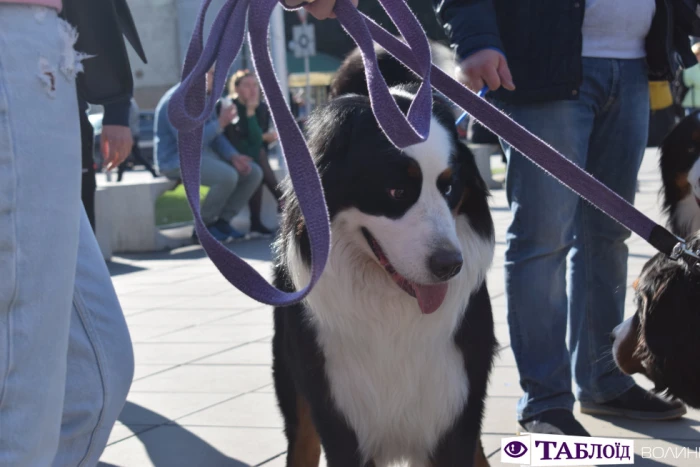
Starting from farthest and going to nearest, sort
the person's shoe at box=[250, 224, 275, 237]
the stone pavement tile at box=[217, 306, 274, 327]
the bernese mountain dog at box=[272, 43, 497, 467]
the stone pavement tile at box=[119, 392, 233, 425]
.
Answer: the person's shoe at box=[250, 224, 275, 237] < the stone pavement tile at box=[217, 306, 274, 327] < the stone pavement tile at box=[119, 392, 233, 425] < the bernese mountain dog at box=[272, 43, 497, 467]

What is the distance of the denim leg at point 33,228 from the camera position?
1.58 metres

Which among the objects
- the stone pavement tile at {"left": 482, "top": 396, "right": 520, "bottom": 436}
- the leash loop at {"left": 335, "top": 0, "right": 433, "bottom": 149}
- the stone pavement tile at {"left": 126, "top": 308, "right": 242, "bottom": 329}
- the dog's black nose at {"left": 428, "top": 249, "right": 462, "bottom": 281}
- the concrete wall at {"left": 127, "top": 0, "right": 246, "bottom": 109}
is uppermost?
the leash loop at {"left": 335, "top": 0, "right": 433, "bottom": 149}

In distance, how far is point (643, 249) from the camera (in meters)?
7.72

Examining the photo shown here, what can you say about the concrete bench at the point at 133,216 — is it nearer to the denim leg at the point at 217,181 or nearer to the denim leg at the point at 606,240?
the denim leg at the point at 217,181

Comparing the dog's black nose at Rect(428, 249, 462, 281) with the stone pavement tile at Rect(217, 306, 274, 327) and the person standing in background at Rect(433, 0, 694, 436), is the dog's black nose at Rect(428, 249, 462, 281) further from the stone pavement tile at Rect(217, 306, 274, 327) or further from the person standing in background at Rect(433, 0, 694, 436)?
the stone pavement tile at Rect(217, 306, 274, 327)

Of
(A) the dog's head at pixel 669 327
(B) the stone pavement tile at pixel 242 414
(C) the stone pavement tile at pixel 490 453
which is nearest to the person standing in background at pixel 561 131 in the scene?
(C) the stone pavement tile at pixel 490 453

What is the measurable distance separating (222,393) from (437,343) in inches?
70.9

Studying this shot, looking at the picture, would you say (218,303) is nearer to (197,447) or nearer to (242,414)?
(242,414)

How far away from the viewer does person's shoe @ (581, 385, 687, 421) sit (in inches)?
139

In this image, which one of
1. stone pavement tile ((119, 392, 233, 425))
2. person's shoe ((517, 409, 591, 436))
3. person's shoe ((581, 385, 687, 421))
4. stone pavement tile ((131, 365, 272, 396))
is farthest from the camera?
stone pavement tile ((131, 365, 272, 396))

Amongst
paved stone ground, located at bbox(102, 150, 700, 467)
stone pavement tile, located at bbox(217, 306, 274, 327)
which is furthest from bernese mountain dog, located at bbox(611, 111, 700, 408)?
stone pavement tile, located at bbox(217, 306, 274, 327)

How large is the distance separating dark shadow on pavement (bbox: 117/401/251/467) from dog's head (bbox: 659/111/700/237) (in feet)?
7.26

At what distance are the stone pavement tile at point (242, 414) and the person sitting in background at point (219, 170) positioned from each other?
563 centimetres

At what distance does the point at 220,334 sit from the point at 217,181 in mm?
4287
